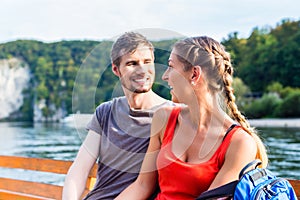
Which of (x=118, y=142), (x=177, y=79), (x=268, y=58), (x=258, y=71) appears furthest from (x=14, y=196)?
(x=268, y=58)

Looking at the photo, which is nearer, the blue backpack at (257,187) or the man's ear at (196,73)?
the blue backpack at (257,187)

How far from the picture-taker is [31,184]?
2930 millimetres

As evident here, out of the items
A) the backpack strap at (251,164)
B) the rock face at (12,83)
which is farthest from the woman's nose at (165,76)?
the rock face at (12,83)

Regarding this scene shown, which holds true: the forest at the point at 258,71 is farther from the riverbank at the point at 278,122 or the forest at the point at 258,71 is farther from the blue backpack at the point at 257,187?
the blue backpack at the point at 257,187

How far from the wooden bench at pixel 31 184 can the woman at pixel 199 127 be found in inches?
36.9

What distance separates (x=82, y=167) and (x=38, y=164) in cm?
107

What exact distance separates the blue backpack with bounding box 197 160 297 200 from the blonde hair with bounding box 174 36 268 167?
13 centimetres

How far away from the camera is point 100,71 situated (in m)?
1.80

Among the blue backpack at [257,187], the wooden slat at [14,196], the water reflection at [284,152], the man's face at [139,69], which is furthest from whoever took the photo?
the water reflection at [284,152]

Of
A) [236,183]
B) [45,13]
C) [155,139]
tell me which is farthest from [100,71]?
[45,13]

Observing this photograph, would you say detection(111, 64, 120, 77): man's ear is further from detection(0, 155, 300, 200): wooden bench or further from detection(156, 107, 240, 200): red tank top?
detection(0, 155, 300, 200): wooden bench

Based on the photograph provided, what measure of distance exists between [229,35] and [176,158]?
48828mm

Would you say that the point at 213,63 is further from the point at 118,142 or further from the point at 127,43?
the point at 118,142

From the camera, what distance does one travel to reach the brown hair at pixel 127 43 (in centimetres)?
170
